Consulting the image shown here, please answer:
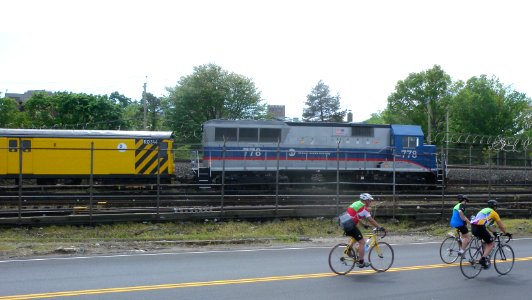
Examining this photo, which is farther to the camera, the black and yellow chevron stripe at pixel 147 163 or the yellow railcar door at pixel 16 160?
the black and yellow chevron stripe at pixel 147 163

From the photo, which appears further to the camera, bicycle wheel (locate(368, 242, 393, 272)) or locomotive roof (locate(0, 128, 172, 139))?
locomotive roof (locate(0, 128, 172, 139))

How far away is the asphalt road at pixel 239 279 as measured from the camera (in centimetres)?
886

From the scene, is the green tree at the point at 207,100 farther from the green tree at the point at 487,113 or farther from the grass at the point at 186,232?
the grass at the point at 186,232

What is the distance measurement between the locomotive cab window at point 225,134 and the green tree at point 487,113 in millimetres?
35189

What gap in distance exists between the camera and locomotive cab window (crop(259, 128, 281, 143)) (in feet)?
97.8

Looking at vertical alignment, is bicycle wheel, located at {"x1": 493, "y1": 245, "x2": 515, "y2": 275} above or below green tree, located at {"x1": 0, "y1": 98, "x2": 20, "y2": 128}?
below

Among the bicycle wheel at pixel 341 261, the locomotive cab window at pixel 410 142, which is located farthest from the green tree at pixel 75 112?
the bicycle wheel at pixel 341 261

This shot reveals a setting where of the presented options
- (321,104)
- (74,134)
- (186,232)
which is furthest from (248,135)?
(321,104)

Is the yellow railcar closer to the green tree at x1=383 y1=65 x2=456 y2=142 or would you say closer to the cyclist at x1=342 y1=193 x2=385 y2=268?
the cyclist at x1=342 y1=193 x2=385 y2=268

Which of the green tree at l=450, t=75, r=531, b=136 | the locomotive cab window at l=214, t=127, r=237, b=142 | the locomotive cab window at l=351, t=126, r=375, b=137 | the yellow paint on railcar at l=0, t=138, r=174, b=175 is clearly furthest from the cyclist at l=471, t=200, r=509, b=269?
the green tree at l=450, t=75, r=531, b=136

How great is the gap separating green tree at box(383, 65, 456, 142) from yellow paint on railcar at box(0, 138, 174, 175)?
38.0 meters

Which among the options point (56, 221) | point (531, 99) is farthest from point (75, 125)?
point (531, 99)

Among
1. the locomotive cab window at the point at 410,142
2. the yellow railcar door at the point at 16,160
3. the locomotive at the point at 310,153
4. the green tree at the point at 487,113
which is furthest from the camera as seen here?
the green tree at the point at 487,113

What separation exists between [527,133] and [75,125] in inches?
1921
